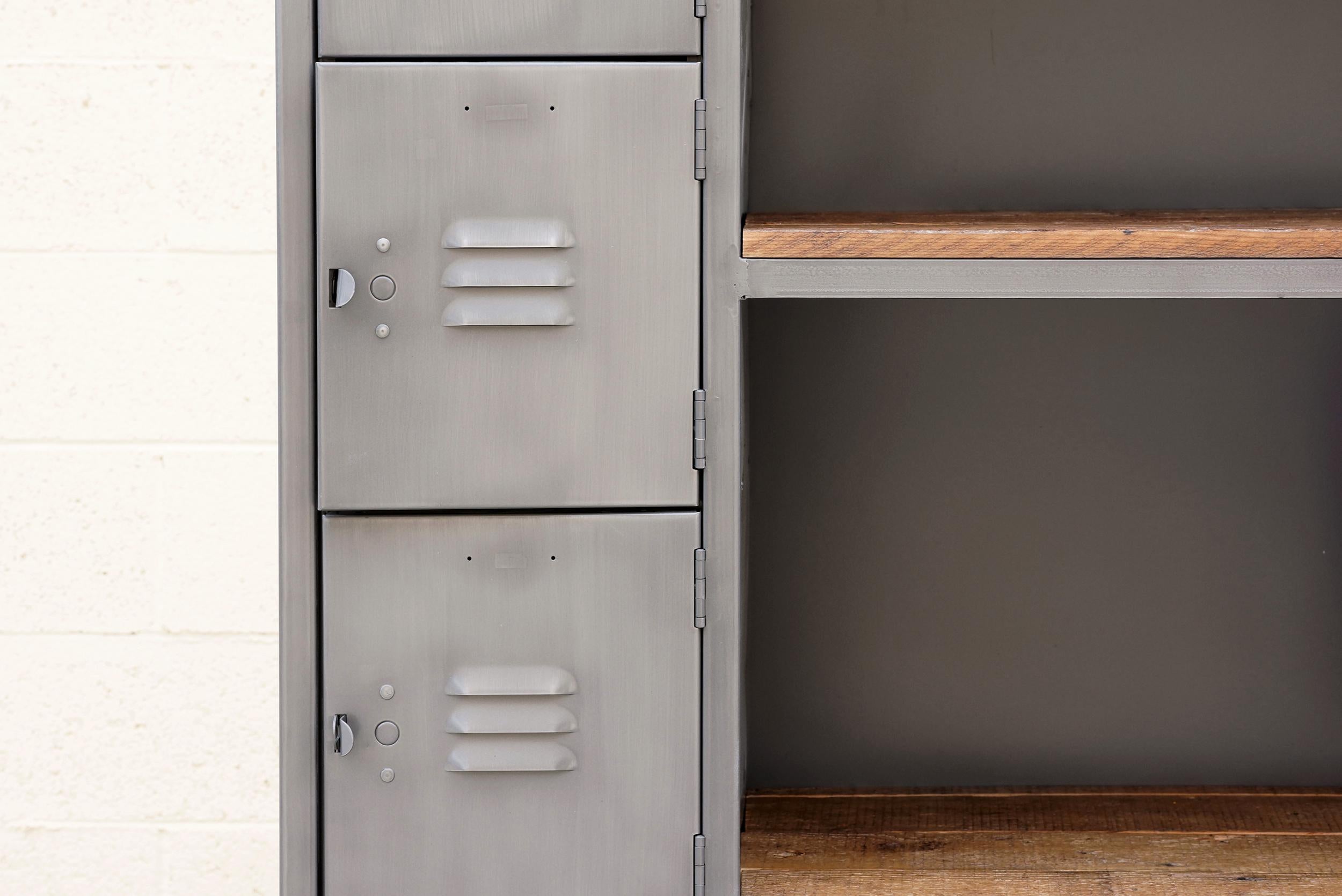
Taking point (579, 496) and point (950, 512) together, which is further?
point (950, 512)

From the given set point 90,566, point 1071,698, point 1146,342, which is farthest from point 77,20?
point 1071,698

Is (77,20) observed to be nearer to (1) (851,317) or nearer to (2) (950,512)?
(1) (851,317)

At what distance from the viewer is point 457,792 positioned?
42.3 inches

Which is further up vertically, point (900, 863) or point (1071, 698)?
point (1071, 698)

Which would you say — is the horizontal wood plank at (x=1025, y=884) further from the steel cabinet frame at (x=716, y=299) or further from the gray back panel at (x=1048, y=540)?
the gray back panel at (x=1048, y=540)

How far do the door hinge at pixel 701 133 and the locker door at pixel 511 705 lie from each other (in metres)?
0.33

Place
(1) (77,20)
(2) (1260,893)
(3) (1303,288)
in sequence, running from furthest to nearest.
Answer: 1. (1) (77,20)
2. (2) (1260,893)
3. (3) (1303,288)

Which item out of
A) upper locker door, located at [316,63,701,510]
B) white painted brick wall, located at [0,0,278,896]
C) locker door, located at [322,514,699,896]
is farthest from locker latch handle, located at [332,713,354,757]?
white painted brick wall, located at [0,0,278,896]

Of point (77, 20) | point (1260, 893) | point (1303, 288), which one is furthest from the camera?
point (77, 20)

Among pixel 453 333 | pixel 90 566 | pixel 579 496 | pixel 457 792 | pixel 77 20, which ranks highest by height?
pixel 77 20

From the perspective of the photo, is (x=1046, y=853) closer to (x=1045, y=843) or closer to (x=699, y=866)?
(x=1045, y=843)

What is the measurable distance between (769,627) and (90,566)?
2.91ft

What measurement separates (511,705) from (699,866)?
0.78ft

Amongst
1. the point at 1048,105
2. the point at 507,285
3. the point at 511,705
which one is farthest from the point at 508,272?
the point at 1048,105
